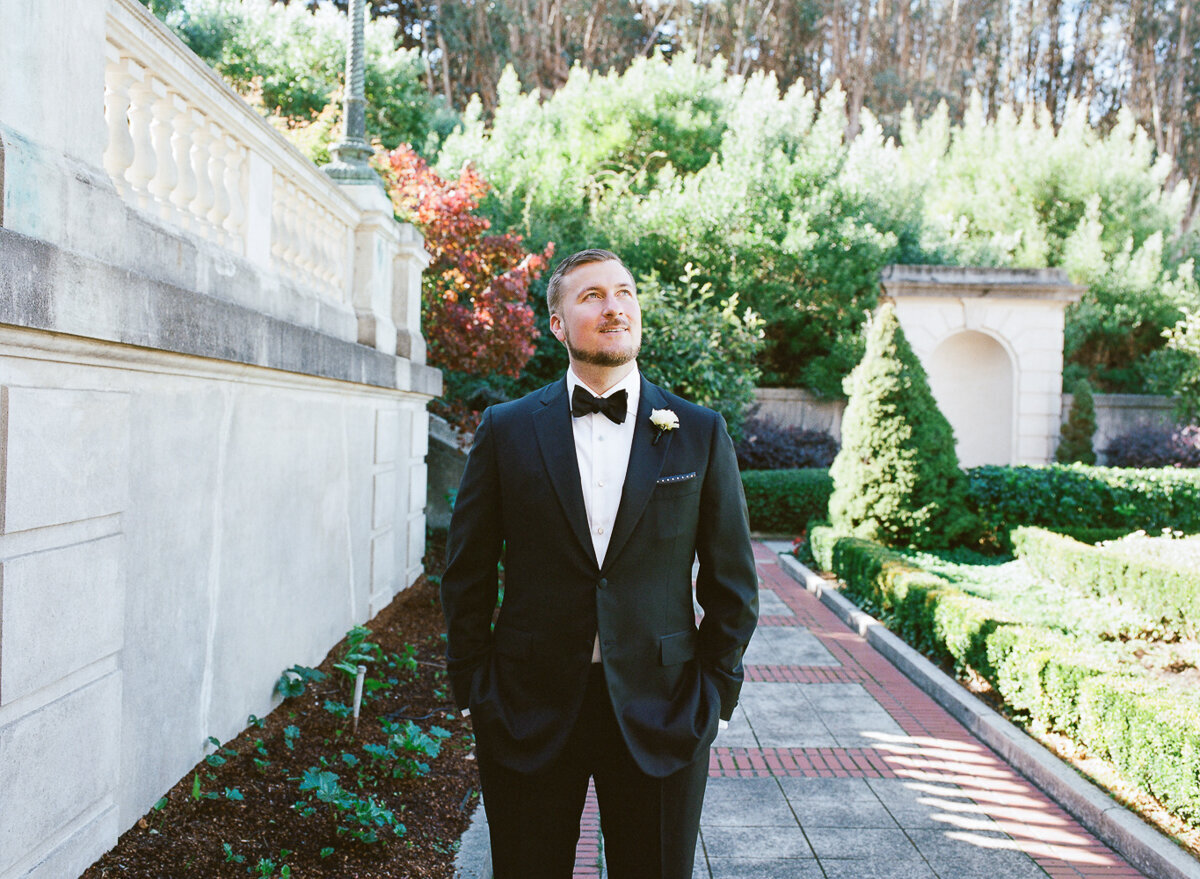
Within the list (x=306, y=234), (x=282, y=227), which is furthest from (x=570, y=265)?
(x=306, y=234)

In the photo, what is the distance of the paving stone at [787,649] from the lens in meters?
7.11

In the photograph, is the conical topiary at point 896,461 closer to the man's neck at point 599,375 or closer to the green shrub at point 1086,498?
the green shrub at point 1086,498

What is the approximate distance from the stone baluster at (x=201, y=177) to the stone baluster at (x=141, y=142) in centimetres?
38

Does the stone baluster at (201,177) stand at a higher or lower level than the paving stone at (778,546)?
higher

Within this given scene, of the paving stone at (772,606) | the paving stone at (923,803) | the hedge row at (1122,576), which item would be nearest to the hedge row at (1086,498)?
the hedge row at (1122,576)

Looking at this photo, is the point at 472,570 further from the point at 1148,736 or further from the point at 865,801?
the point at 1148,736

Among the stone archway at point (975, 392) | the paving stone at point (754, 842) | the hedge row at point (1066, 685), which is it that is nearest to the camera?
the paving stone at point (754, 842)

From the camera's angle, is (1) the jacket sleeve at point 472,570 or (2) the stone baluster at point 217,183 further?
(2) the stone baluster at point 217,183

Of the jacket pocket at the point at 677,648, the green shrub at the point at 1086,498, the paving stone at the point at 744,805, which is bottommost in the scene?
the paving stone at the point at 744,805

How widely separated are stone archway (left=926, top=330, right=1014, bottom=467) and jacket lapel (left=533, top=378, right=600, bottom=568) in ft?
56.0

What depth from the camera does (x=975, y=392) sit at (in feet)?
59.8

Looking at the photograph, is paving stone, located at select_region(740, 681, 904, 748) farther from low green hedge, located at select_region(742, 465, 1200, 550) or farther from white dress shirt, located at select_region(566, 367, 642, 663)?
low green hedge, located at select_region(742, 465, 1200, 550)

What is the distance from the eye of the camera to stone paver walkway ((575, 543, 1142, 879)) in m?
3.74

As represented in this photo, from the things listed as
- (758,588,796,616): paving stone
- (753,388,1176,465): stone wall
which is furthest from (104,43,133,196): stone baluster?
(753,388,1176,465): stone wall
